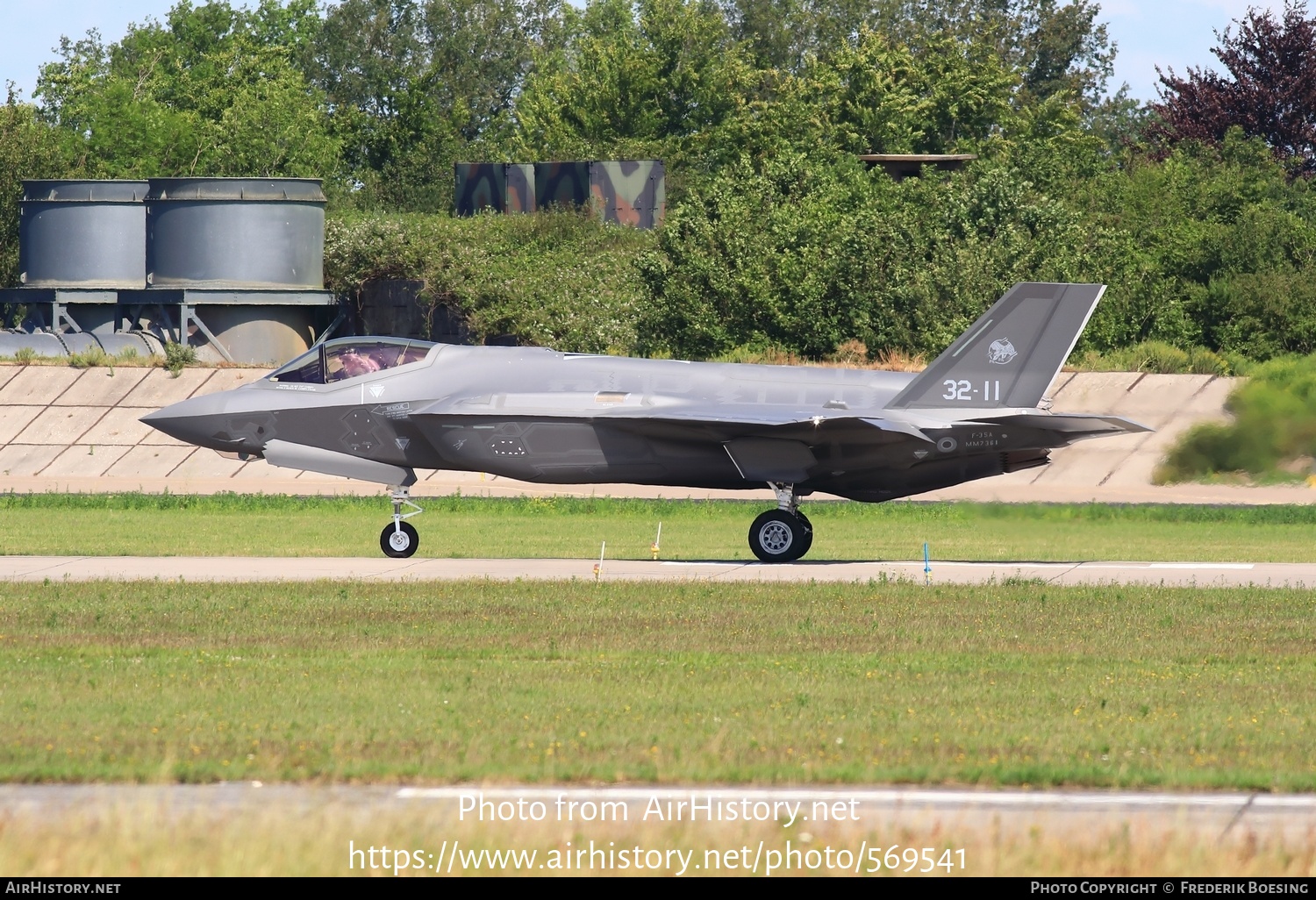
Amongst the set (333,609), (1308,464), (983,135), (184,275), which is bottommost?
(333,609)

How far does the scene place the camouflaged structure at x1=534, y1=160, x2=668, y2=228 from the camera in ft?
198

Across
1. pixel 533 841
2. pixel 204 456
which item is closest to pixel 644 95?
pixel 204 456

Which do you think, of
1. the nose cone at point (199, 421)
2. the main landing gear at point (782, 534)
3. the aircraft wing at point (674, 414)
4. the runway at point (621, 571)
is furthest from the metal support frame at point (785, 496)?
the nose cone at point (199, 421)

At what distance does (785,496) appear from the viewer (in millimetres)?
22109

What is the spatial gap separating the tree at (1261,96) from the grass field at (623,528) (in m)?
44.3

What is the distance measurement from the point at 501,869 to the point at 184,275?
154 feet

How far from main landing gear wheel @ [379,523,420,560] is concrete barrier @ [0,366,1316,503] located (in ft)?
41.9

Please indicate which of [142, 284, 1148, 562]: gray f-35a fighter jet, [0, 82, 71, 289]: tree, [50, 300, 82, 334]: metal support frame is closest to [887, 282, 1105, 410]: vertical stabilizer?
[142, 284, 1148, 562]: gray f-35a fighter jet

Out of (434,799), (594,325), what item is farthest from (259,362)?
(434,799)

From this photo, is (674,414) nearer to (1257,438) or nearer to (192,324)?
(1257,438)

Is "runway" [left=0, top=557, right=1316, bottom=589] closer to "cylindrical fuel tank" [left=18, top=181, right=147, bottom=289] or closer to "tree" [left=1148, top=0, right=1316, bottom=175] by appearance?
"cylindrical fuel tank" [left=18, top=181, right=147, bottom=289]
